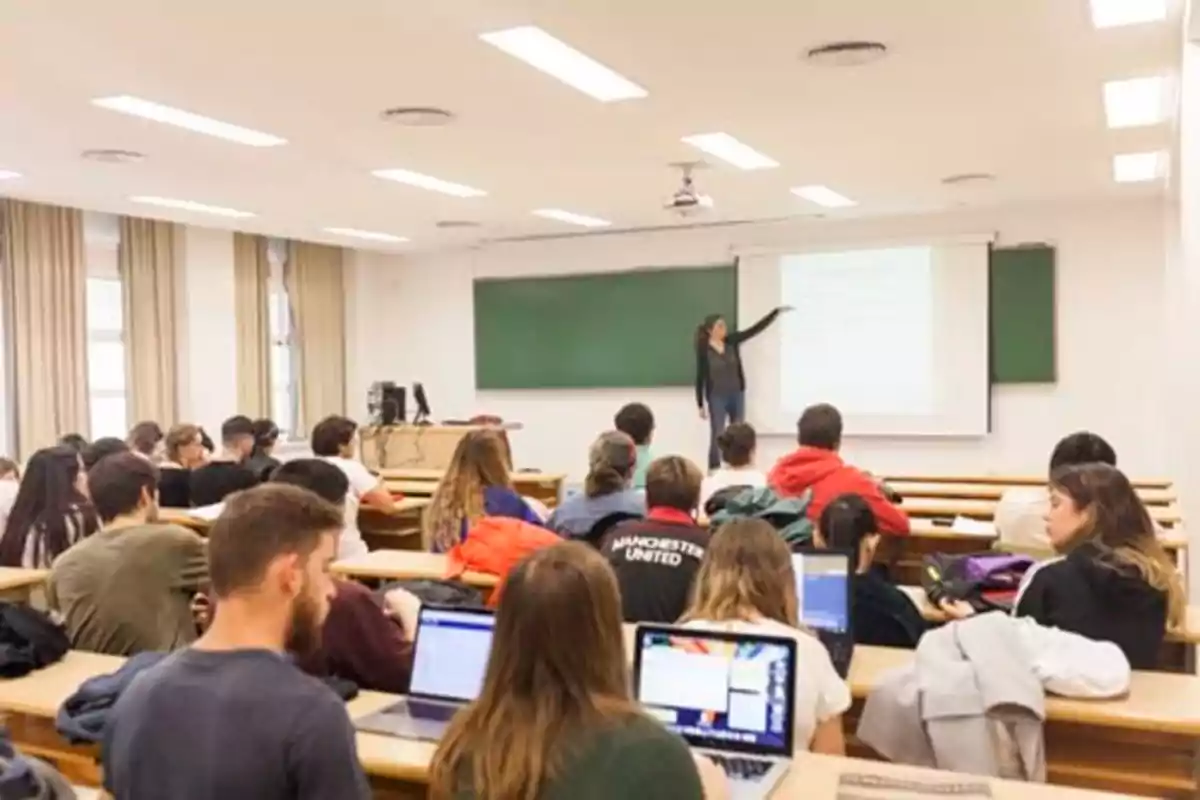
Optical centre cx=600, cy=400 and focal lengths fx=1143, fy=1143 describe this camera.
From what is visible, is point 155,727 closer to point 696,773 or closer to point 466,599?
point 696,773

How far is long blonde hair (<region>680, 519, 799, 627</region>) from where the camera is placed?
2.50 m

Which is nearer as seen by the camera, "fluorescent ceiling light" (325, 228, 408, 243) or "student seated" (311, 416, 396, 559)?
"student seated" (311, 416, 396, 559)

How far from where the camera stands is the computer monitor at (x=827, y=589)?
2986mm

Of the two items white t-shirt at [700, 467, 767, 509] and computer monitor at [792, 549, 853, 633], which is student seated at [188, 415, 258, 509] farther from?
computer monitor at [792, 549, 853, 633]

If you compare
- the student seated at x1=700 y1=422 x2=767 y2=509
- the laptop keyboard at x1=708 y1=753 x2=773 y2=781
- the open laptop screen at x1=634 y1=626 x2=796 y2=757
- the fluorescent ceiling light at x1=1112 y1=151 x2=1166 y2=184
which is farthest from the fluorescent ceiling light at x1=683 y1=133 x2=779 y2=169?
the laptop keyboard at x1=708 y1=753 x2=773 y2=781

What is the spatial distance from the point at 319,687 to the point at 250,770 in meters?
0.15

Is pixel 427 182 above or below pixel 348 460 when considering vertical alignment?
above

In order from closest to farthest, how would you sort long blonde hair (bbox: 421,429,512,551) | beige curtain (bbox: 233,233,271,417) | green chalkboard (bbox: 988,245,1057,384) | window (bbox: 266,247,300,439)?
long blonde hair (bbox: 421,429,512,551) < green chalkboard (bbox: 988,245,1057,384) < beige curtain (bbox: 233,233,271,417) < window (bbox: 266,247,300,439)

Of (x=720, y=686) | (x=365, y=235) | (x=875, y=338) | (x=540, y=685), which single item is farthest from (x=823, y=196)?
(x=540, y=685)

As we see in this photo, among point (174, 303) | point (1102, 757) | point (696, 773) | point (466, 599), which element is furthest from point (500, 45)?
point (174, 303)

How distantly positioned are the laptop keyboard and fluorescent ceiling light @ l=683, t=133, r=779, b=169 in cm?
518

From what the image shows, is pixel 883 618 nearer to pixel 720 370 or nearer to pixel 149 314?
pixel 720 370

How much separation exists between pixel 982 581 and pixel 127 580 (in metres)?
2.53

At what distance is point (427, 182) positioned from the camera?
27.7 ft
